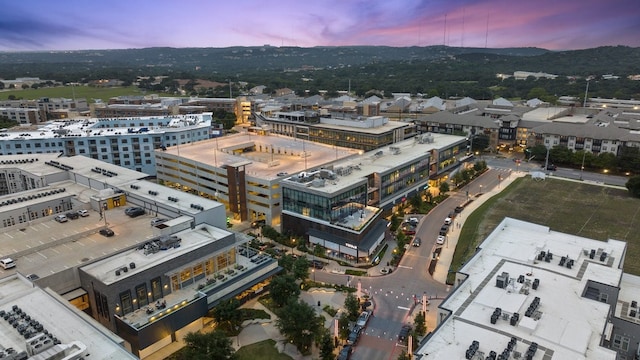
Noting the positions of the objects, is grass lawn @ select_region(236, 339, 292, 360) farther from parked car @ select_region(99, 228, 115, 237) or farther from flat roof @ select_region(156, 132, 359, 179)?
flat roof @ select_region(156, 132, 359, 179)

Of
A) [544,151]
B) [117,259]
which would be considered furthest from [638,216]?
[117,259]

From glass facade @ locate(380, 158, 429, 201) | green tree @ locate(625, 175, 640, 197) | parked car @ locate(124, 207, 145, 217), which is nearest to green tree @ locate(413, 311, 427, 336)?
glass facade @ locate(380, 158, 429, 201)

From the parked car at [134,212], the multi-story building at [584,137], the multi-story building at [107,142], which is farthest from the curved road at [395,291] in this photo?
the multi-story building at [107,142]

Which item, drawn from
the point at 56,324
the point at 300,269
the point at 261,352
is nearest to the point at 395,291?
the point at 300,269

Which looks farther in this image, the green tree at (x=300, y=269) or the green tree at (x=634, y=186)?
the green tree at (x=634, y=186)

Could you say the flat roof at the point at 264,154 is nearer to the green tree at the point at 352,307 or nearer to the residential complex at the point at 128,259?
the residential complex at the point at 128,259

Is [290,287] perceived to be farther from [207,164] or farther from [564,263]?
[207,164]
